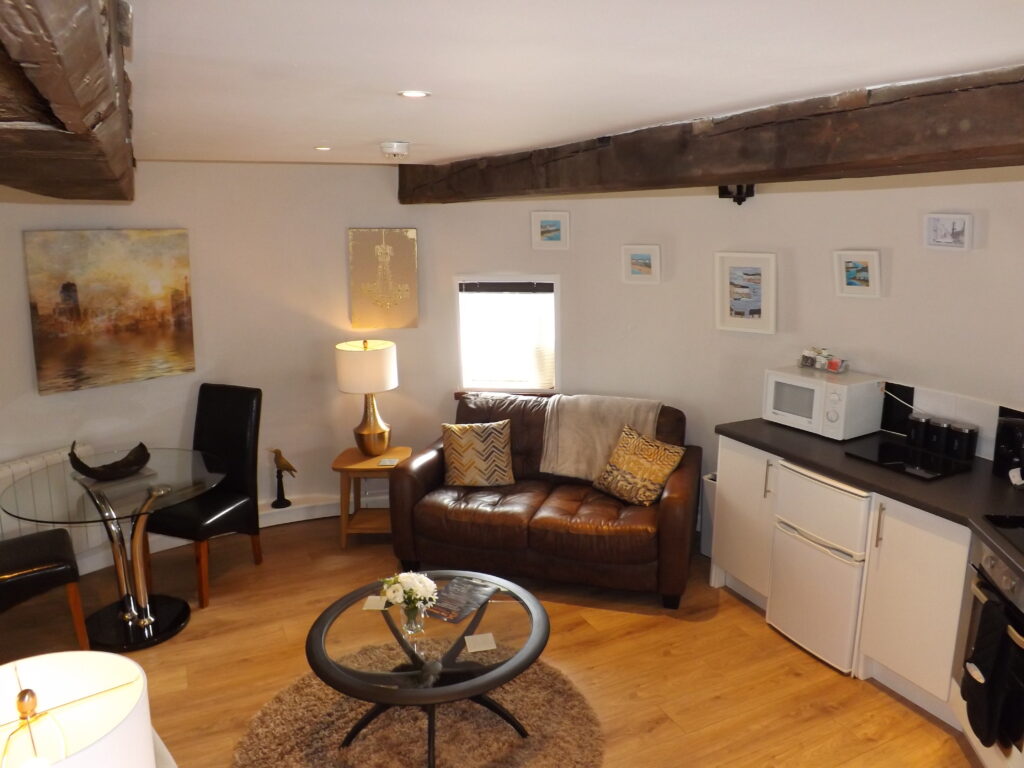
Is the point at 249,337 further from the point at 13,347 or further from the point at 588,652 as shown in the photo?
the point at 588,652

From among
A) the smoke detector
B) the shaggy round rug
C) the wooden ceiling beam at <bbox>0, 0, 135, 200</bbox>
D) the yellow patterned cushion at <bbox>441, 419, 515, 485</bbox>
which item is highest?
the smoke detector

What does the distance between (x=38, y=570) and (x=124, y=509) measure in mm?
409

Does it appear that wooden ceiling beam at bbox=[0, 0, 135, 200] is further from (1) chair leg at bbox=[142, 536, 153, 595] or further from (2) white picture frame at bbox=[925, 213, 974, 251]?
Answer: (2) white picture frame at bbox=[925, 213, 974, 251]

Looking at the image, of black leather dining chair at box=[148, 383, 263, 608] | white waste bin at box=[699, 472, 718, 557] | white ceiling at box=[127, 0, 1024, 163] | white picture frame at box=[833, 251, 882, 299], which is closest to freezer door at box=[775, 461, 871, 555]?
white waste bin at box=[699, 472, 718, 557]

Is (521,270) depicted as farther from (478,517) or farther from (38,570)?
(38,570)

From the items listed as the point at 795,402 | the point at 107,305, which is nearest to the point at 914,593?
the point at 795,402

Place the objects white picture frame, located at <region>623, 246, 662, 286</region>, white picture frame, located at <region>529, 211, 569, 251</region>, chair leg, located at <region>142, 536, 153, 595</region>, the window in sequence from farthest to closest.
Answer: the window → white picture frame, located at <region>529, 211, 569, 251</region> → white picture frame, located at <region>623, 246, 662, 286</region> → chair leg, located at <region>142, 536, 153, 595</region>

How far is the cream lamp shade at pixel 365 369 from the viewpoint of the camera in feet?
15.3

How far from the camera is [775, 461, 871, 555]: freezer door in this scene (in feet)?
10.8

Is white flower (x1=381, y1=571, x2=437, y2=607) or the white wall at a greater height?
the white wall

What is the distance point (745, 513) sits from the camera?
3.96 meters

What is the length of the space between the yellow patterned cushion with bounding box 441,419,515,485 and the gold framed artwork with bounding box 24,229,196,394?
162cm

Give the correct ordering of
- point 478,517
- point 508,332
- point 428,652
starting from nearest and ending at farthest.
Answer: point 428,652 → point 478,517 → point 508,332

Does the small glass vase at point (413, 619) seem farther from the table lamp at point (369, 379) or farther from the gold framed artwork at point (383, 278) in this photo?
the gold framed artwork at point (383, 278)
